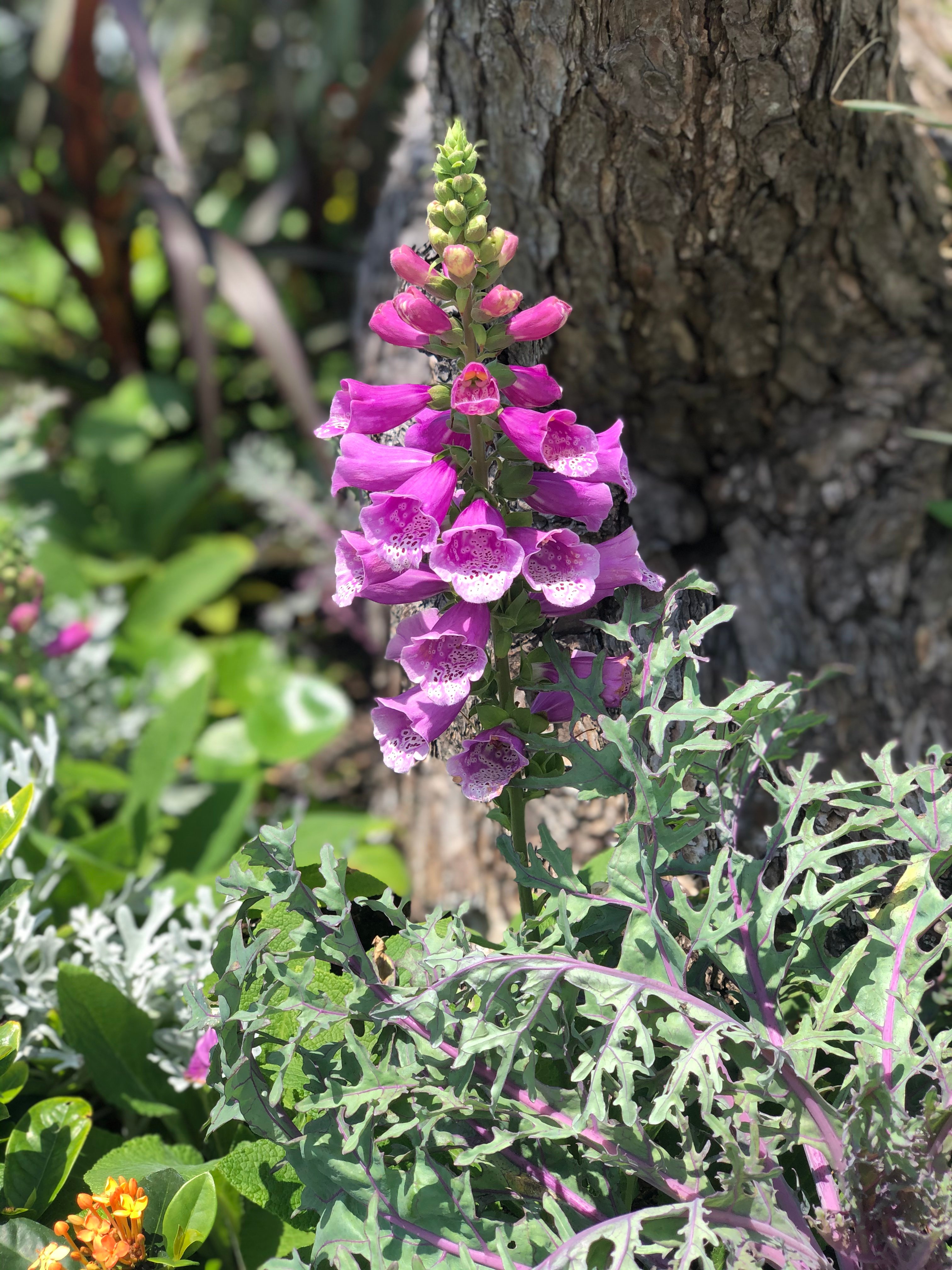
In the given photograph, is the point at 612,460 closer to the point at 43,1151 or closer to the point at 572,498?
the point at 572,498

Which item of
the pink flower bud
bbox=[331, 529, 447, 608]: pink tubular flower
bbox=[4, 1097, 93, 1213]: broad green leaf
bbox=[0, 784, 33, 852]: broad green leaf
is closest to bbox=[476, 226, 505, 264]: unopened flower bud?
bbox=[331, 529, 447, 608]: pink tubular flower

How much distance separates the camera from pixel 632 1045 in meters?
1.01

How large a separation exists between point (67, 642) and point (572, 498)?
4.90 ft

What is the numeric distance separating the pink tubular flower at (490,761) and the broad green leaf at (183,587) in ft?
6.33

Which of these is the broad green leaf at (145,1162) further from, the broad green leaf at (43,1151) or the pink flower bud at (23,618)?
the pink flower bud at (23,618)

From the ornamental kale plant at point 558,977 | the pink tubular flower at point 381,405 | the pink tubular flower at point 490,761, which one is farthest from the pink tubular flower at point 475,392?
the pink tubular flower at point 490,761

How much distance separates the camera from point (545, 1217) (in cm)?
103

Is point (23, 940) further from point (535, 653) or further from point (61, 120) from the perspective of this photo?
point (61, 120)

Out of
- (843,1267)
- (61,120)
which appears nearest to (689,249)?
(843,1267)

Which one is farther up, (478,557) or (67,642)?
(478,557)

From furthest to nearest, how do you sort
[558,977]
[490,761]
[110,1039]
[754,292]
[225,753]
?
[225,753] → [754,292] → [110,1039] → [490,761] → [558,977]

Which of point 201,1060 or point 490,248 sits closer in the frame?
point 490,248

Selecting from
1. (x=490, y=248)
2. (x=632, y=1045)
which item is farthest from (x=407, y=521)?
(x=632, y=1045)

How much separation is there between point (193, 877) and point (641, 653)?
39.9 inches
